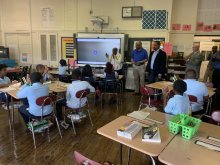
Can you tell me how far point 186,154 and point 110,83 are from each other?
136 inches

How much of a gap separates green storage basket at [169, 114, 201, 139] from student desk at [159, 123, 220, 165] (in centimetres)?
6

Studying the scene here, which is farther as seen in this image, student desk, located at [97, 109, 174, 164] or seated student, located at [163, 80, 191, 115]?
seated student, located at [163, 80, 191, 115]

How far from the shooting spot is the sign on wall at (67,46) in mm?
7180

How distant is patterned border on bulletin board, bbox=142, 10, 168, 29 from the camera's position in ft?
19.6

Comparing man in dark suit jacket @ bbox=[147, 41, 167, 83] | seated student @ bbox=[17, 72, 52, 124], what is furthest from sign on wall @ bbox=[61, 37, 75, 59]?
seated student @ bbox=[17, 72, 52, 124]

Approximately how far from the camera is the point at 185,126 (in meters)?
1.73

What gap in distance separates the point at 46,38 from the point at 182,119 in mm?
6812

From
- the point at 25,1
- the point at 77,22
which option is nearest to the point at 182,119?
the point at 77,22

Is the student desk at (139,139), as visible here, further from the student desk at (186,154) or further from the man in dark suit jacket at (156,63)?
the man in dark suit jacket at (156,63)

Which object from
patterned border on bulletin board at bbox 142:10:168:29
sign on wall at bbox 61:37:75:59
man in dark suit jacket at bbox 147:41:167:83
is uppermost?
patterned border on bulletin board at bbox 142:10:168:29

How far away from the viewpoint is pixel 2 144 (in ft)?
10.1

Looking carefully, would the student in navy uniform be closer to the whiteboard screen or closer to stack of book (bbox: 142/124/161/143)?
the whiteboard screen

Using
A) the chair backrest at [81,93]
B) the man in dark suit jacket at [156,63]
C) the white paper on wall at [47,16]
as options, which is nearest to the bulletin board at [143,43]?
the man in dark suit jacket at [156,63]

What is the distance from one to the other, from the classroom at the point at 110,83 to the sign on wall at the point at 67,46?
4cm
